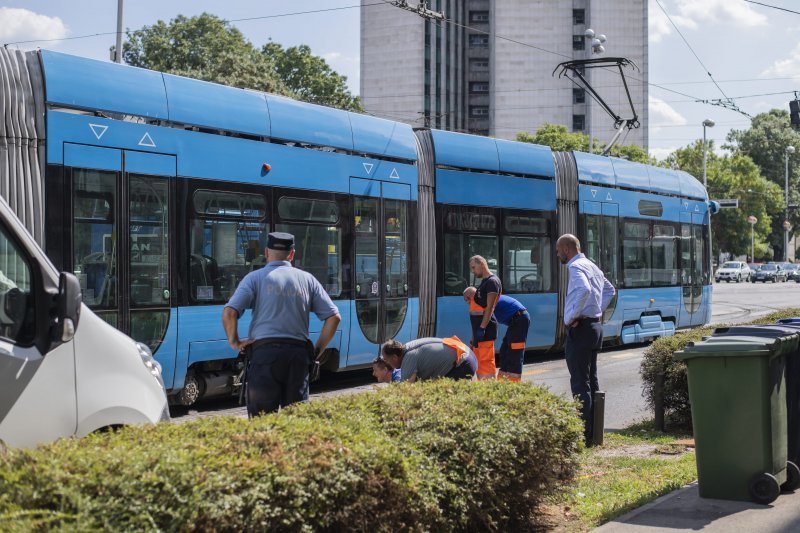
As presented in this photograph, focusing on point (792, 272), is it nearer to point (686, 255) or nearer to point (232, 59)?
point (232, 59)

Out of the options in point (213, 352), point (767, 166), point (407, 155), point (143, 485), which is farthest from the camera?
point (767, 166)

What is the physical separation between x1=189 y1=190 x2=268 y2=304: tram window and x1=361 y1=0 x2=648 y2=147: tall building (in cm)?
7712

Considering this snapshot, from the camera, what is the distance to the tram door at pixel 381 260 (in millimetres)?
12383

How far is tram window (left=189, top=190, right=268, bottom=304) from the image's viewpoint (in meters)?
10.2

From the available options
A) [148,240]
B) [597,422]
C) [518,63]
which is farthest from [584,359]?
[518,63]

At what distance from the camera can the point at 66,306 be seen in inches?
187

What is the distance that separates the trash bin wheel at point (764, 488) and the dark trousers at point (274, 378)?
2.90m

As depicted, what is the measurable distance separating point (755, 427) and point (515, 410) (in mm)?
1765

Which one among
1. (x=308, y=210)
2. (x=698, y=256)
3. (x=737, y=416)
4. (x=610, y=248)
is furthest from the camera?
(x=698, y=256)

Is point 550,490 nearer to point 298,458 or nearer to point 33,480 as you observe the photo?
point 298,458

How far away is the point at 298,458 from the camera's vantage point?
3.96 meters

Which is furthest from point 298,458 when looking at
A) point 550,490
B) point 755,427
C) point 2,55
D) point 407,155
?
point 407,155

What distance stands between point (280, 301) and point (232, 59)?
4185 centimetres

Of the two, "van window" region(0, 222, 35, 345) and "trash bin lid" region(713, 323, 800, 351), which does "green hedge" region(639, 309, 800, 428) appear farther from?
"van window" region(0, 222, 35, 345)
